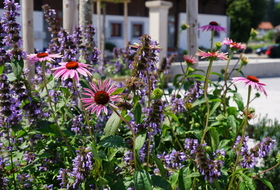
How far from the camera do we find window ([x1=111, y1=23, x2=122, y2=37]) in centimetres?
2206

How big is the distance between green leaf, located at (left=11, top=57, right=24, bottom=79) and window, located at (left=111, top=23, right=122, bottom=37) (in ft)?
66.4

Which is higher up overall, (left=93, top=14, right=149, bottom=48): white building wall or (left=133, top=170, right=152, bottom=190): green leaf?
(left=93, top=14, right=149, bottom=48): white building wall

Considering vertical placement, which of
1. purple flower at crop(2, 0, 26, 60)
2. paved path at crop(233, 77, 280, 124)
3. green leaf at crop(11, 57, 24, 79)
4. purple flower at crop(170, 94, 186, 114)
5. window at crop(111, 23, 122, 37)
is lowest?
paved path at crop(233, 77, 280, 124)

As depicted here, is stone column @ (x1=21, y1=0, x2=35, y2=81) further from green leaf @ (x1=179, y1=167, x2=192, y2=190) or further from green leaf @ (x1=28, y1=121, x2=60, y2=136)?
green leaf @ (x1=179, y1=167, x2=192, y2=190)

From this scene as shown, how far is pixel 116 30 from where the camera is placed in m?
22.2

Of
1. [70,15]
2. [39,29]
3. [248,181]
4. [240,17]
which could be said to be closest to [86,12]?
[70,15]

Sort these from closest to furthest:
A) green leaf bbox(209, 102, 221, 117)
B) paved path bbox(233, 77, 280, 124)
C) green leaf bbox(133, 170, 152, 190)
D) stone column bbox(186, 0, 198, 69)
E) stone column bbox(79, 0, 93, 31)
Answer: green leaf bbox(133, 170, 152, 190) < green leaf bbox(209, 102, 221, 117) < stone column bbox(79, 0, 93, 31) < stone column bbox(186, 0, 198, 69) < paved path bbox(233, 77, 280, 124)

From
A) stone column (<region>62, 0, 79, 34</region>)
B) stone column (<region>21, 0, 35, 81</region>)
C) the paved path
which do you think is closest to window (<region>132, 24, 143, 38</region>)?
the paved path

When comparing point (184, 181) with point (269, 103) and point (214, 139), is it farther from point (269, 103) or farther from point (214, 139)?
point (269, 103)

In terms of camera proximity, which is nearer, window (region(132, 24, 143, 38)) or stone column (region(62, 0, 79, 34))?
stone column (region(62, 0, 79, 34))

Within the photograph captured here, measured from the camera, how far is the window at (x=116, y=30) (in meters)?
22.1

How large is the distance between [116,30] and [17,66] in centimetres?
2054

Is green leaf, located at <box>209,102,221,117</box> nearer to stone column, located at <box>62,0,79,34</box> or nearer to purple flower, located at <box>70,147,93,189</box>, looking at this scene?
purple flower, located at <box>70,147,93,189</box>

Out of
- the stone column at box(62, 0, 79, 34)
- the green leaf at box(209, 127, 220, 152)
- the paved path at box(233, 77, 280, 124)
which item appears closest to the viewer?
the green leaf at box(209, 127, 220, 152)
